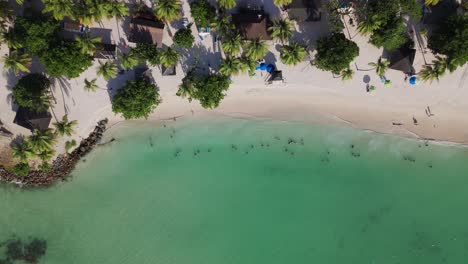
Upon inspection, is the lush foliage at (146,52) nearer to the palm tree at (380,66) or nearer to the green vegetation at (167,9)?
the green vegetation at (167,9)

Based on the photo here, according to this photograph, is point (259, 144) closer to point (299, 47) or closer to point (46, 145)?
point (299, 47)

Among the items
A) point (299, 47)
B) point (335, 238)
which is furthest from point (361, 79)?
point (335, 238)

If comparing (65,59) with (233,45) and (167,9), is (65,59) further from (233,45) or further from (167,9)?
(233,45)

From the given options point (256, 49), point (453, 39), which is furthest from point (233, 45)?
point (453, 39)

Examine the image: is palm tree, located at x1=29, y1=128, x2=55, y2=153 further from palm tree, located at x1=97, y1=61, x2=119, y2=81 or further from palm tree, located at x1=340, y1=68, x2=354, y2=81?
palm tree, located at x1=340, y1=68, x2=354, y2=81

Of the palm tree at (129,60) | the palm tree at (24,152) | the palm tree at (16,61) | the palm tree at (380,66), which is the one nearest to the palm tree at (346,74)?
the palm tree at (380,66)

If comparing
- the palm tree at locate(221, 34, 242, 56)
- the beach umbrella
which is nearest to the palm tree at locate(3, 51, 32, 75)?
the palm tree at locate(221, 34, 242, 56)

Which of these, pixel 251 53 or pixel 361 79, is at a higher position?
pixel 251 53
